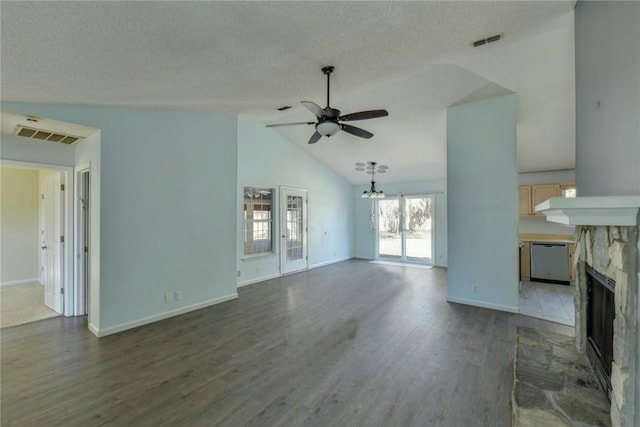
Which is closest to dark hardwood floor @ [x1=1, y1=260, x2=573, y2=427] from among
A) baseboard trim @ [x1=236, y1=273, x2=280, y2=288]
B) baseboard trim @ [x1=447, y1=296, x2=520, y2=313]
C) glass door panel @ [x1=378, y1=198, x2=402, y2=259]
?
baseboard trim @ [x1=447, y1=296, x2=520, y2=313]

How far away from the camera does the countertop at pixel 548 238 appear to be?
18.9ft

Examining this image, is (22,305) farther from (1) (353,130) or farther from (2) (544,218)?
(2) (544,218)

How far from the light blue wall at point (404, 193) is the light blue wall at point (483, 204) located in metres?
3.32

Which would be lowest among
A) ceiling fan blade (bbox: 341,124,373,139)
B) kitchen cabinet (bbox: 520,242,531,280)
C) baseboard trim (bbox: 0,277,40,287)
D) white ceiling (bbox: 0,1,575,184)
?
baseboard trim (bbox: 0,277,40,287)

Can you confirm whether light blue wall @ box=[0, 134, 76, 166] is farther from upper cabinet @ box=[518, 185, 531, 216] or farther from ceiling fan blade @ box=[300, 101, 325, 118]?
upper cabinet @ box=[518, 185, 531, 216]

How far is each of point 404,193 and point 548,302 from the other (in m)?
4.54

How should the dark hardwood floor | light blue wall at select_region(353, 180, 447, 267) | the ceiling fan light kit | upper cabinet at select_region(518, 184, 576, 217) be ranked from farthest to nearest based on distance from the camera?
light blue wall at select_region(353, 180, 447, 267)
the ceiling fan light kit
upper cabinet at select_region(518, 184, 576, 217)
the dark hardwood floor

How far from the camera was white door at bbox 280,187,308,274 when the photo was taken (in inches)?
265

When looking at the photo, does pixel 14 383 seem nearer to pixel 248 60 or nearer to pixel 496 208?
pixel 248 60

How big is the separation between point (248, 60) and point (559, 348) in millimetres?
3774

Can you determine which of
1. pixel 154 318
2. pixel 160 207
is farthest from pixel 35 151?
pixel 154 318

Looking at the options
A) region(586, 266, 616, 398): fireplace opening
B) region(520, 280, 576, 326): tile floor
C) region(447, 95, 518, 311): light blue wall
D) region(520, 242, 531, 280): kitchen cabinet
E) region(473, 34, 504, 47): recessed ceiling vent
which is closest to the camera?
region(586, 266, 616, 398): fireplace opening

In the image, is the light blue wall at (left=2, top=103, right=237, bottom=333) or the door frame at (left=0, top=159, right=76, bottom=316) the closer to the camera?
the light blue wall at (left=2, top=103, right=237, bottom=333)

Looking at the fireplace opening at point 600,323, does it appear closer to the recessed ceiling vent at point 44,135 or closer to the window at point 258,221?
the window at point 258,221
